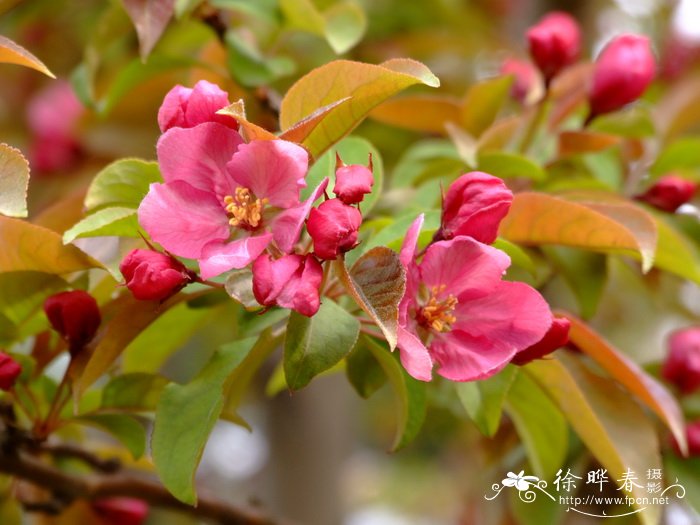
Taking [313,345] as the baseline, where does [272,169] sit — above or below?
above

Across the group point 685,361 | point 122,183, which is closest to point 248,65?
point 122,183

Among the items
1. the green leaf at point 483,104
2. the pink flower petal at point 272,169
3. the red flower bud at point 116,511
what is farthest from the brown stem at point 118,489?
the green leaf at point 483,104

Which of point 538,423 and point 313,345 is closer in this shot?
point 313,345

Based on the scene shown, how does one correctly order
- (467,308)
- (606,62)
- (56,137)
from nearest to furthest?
(467,308) < (606,62) < (56,137)

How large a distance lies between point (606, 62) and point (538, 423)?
439mm

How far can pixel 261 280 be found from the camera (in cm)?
64

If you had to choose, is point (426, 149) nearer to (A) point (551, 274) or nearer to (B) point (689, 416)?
(A) point (551, 274)

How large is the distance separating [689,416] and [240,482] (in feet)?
9.03

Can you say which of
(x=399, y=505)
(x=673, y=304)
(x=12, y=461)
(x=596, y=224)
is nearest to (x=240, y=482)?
(x=399, y=505)

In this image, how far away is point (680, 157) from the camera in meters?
1.17

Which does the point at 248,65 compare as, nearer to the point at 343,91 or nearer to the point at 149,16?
the point at 149,16

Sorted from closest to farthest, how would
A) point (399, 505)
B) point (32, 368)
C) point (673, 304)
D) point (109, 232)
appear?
point (109, 232)
point (32, 368)
point (673, 304)
point (399, 505)

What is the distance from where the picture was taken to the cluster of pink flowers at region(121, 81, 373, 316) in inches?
25.3

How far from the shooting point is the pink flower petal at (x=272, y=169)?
2.16 feet
